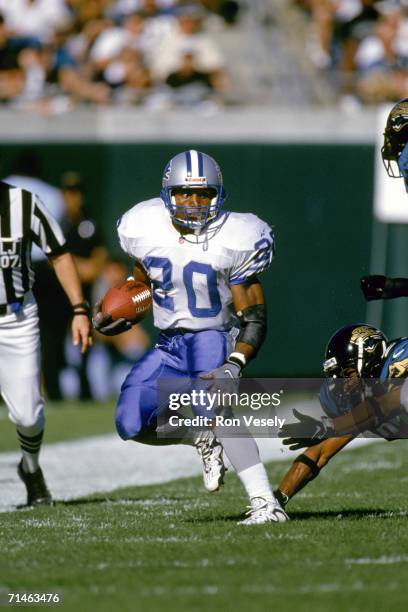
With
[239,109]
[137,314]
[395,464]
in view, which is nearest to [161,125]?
[239,109]

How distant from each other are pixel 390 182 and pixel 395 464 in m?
3.67

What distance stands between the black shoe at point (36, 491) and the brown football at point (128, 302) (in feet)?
3.58

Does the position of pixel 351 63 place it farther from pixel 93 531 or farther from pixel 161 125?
pixel 93 531

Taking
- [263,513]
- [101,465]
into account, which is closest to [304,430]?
[263,513]

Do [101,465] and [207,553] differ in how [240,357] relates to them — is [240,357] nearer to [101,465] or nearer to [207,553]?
[207,553]

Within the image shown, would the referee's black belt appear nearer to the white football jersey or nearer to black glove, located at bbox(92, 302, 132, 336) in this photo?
black glove, located at bbox(92, 302, 132, 336)

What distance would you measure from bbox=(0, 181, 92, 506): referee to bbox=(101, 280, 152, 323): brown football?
1.74ft

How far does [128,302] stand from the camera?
200 inches

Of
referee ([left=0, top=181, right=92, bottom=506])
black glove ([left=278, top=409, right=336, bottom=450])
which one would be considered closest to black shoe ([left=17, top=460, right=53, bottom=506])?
referee ([left=0, top=181, right=92, bottom=506])

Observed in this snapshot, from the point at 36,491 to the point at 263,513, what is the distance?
144cm

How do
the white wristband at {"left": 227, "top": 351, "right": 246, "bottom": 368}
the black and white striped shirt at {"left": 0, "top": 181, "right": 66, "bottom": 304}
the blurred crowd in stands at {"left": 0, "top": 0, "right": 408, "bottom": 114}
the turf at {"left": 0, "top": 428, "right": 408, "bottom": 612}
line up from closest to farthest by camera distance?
the turf at {"left": 0, "top": 428, "right": 408, "bottom": 612}
the white wristband at {"left": 227, "top": 351, "right": 246, "bottom": 368}
the black and white striped shirt at {"left": 0, "top": 181, "right": 66, "bottom": 304}
the blurred crowd in stands at {"left": 0, "top": 0, "right": 408, "bottom": 114}

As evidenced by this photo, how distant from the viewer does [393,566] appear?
151 inches

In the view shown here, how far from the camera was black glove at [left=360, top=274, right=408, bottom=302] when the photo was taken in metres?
4.86

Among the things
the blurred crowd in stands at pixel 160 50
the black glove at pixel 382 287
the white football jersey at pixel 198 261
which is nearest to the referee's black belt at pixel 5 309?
the white football jersey at pixel 198 261
